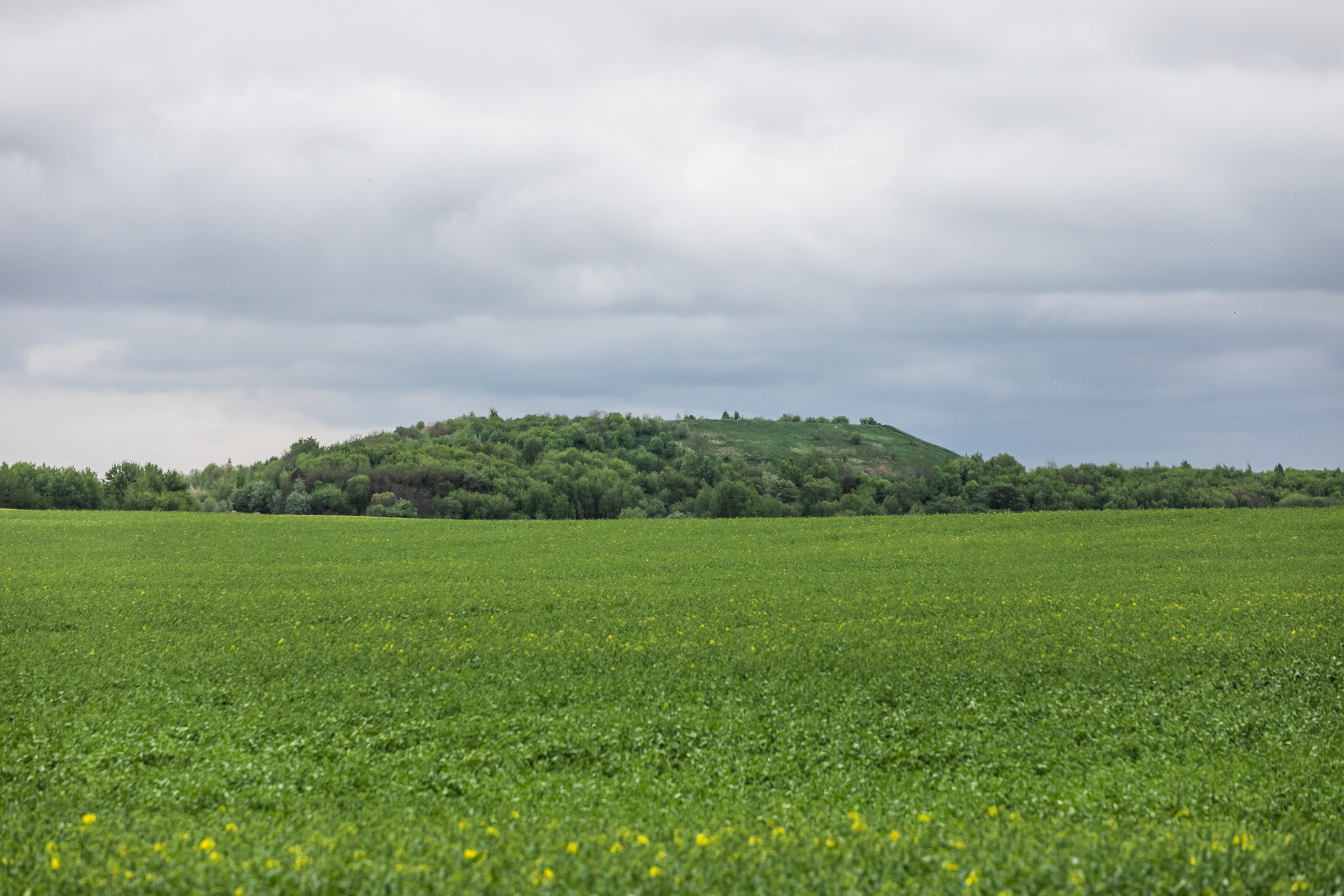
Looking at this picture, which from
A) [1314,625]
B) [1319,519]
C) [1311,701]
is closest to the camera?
[1311,701]

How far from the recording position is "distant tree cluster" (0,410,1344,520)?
71.7m

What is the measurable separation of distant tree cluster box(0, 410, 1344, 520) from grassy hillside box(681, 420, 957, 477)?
12573mm

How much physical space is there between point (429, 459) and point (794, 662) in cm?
7704

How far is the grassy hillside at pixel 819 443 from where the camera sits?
12475cm

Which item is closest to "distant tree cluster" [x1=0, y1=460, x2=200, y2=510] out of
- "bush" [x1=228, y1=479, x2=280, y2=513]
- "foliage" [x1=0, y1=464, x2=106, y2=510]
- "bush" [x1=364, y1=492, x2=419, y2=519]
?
"foliage" [x1=0, y1=464, x2=106, y2=510]

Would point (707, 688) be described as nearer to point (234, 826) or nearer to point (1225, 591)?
point (234, 826)

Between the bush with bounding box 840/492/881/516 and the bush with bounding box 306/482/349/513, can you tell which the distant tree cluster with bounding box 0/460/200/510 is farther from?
the bush with bounding box 840/492/881/516

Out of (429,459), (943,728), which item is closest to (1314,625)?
(943,728)

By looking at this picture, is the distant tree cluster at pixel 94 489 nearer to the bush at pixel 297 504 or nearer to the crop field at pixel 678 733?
the bush at pixel 297 504

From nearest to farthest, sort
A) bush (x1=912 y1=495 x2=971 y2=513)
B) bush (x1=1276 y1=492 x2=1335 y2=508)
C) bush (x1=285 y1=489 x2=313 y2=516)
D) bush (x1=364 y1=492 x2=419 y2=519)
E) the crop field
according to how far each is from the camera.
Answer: the crop field < bush (x1=1276 y1=492 x2=1335 y2=508) < bush (x1=285 y1=489 x2=313 y2=516) < bush (x1=364 y1=492 x2=419 y2=519) < bush (x1=912 y1=495 x2=971 y2=513)

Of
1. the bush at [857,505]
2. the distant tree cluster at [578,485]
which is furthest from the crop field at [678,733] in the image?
the bush at [857,505]

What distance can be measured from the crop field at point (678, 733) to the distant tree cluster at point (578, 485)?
40.1m

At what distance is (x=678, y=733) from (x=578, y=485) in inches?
2954

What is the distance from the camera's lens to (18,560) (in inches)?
1325
